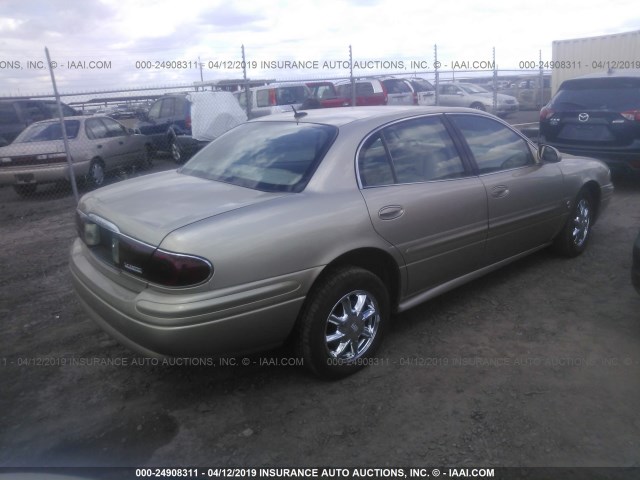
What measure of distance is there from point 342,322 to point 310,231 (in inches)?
24.9

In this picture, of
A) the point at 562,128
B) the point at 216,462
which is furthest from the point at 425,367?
the point at 562,128

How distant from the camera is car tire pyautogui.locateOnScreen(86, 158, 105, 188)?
10109mm

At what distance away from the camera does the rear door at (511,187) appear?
4.16m

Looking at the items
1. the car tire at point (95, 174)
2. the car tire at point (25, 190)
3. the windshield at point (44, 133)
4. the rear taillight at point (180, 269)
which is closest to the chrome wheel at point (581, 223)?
the rear taillight at point (180, 269)

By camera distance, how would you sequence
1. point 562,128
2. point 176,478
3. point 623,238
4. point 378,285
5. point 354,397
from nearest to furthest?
1. point 176,478
2. point 354,397
3. point 378,285
4. point 623,238
5. point 562,128

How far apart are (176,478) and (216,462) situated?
0.20 meters

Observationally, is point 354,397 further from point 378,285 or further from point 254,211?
point 254,211

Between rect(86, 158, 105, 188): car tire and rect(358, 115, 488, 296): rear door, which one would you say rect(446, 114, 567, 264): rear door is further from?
rect(86, 158, 105, 188): car tire

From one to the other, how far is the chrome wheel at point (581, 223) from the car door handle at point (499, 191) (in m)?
1.28

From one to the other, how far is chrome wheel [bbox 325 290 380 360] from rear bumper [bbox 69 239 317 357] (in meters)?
0.32

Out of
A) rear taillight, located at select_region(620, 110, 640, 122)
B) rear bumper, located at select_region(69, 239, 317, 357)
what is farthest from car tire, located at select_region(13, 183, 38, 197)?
rear taillight, located at select_region(620, 110, 640, 122)

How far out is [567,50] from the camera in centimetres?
1609

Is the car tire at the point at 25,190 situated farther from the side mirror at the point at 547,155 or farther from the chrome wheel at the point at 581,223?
the chrome wheel at the point at 581,223

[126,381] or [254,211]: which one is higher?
[254,211]
